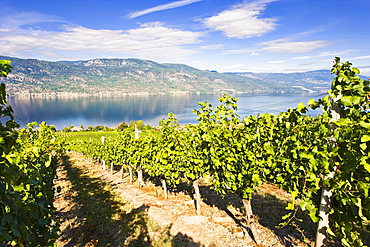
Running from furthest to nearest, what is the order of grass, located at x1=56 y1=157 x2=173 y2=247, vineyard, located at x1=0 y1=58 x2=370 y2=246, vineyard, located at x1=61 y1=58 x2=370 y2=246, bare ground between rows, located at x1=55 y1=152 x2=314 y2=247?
grass, located at x1=56 y1=157 x2=173 y2=247, bare ground between rows, located at x1=55 y1=152 x2=314 y2=247, vineyard, located at x1=61 y1=58 x2=370 y2=246, vineyard, located at x1=0 y1=58 x2=370 y2=246

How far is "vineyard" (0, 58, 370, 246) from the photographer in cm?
287

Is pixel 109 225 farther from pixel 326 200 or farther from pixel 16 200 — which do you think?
pixel 326 200

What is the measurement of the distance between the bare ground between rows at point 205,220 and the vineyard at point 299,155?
22.9 inches

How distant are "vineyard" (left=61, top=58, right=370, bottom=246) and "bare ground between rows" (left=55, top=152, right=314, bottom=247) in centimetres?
58

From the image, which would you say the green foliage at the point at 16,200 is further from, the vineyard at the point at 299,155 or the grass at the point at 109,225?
the vineyard at the point at 299,155

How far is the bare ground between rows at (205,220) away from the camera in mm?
6219

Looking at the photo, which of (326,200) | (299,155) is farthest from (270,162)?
(326,200)

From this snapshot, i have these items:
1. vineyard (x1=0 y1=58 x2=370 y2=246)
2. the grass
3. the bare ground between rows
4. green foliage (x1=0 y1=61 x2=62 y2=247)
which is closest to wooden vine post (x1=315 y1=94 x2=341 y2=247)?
vineyard (x1=0 y1=58 x2=370 y2=246)

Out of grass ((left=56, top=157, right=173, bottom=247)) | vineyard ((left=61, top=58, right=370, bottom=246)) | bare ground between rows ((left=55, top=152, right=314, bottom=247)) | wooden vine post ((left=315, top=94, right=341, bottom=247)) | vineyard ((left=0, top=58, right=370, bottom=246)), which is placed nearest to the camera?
vineyard ((left=0, top=58, right=370, bottom=246))

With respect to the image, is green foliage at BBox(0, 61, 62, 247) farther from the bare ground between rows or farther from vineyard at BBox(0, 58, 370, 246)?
the bare ground between rows

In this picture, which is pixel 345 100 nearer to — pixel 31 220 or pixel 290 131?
pixel 290 131

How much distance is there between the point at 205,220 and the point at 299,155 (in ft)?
14.7

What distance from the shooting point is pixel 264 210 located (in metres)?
7.95

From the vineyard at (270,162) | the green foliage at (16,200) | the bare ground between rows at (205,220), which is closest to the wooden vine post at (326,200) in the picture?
the vineyard at (270,162)
